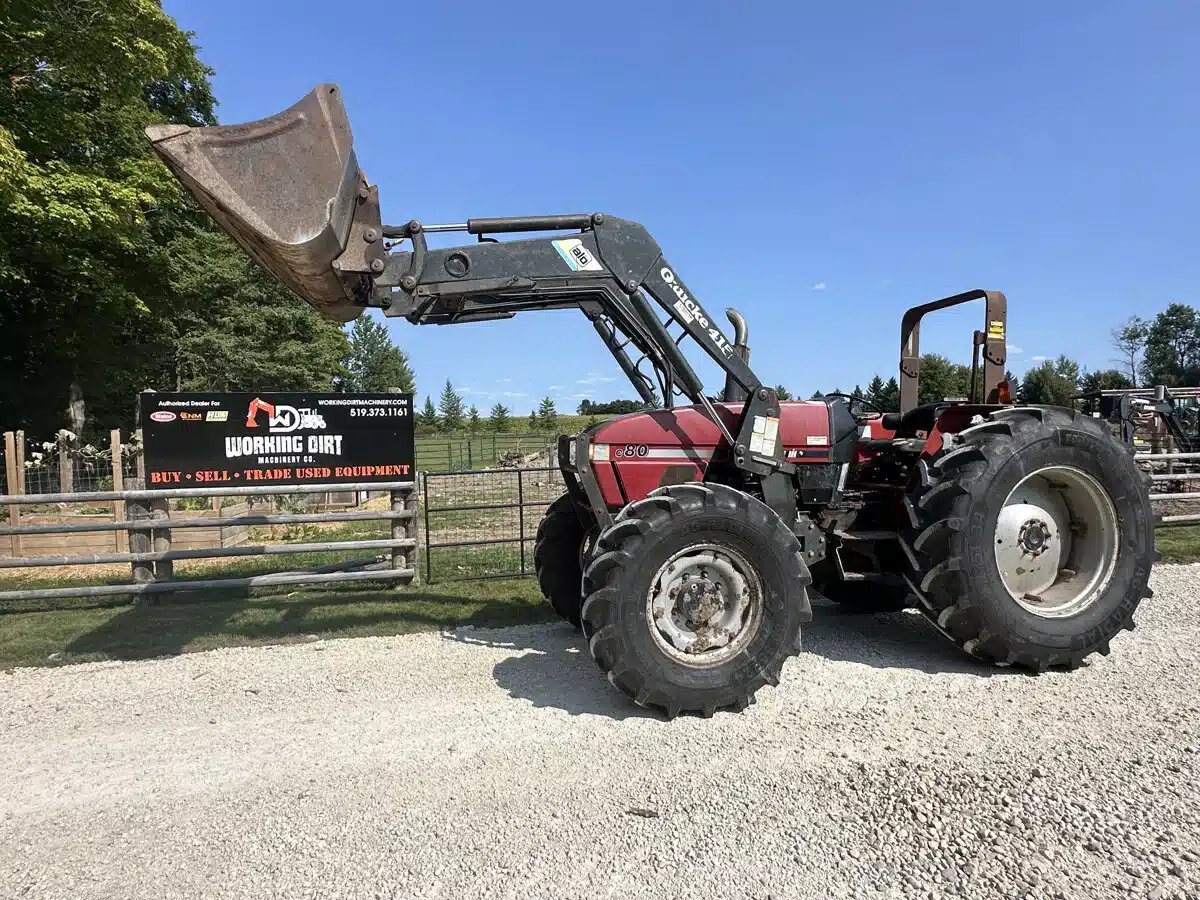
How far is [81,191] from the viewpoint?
14906mm

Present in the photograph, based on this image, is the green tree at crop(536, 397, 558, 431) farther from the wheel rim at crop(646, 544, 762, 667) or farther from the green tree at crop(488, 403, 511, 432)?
the wheel rim at crop(646, 544, 762, 667)

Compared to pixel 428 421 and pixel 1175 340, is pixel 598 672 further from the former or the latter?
pixel 1175 340

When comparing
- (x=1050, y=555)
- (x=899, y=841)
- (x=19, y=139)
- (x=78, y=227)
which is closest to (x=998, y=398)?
(x=1050, y=555)

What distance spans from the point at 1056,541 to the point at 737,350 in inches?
106

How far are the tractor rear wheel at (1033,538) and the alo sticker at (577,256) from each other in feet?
8.84

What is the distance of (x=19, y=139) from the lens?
15.8 m

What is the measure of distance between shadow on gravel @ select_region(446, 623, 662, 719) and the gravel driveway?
30 mm

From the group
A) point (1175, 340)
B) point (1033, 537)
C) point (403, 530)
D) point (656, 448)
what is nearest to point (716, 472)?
point (656, 448)

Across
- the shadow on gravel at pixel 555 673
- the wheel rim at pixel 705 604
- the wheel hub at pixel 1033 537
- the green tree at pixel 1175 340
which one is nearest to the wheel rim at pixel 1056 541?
the wheel hub at pixel 1033 537

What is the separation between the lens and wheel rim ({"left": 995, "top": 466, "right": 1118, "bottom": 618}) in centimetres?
527

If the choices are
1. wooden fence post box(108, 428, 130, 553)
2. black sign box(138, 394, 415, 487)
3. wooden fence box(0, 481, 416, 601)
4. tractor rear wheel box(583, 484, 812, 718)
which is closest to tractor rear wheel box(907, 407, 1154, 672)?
tractor rear wheel box(583, 484, 812, 718)

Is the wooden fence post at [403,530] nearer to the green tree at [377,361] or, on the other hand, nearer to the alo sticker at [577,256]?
the alo sticker at [577,256]

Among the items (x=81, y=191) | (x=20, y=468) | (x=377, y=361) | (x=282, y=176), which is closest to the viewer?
(x=282, y=176)

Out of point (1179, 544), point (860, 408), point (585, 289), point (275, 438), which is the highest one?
point (585, 289)
